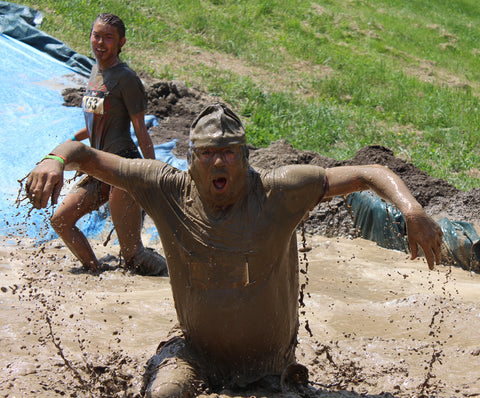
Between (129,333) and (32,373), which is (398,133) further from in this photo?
(32,373)

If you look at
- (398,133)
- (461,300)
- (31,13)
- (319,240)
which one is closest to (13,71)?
(31,13)

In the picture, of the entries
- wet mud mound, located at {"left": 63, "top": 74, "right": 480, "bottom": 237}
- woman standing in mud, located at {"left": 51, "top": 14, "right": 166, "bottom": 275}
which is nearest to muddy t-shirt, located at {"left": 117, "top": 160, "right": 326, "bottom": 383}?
woman standing in mud, located at {"left": 51, "top": 14, "right": 166, "bottom": 275}

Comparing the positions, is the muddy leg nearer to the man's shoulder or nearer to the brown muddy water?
the brown muddy water

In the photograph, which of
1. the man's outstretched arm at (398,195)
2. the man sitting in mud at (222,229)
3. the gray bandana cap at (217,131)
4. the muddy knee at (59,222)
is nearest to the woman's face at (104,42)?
the muddy knee at (59,222)

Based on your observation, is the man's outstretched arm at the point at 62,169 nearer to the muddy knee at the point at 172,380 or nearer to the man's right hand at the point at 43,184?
the man's right hand at the point at 43,184

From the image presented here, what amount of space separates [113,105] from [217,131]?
2.56m

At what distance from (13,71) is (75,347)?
5.94 m

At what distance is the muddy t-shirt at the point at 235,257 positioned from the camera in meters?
3.04

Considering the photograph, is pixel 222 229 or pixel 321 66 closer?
pixel 222 229

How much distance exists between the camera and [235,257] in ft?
9.95

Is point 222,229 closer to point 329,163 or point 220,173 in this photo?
point 220,173

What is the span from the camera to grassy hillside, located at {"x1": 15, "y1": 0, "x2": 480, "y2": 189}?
9.88 m

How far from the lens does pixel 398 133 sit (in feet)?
34.3

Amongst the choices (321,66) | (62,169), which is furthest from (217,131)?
(321,66)
